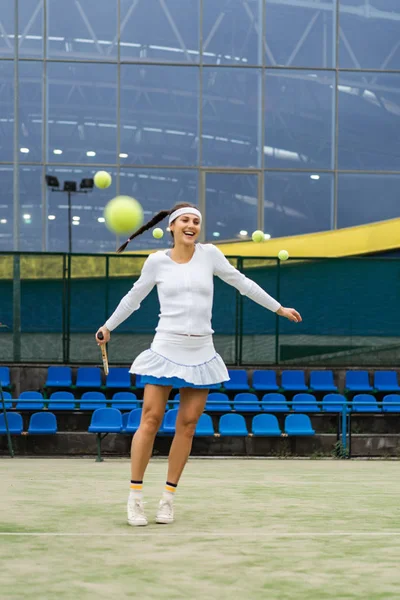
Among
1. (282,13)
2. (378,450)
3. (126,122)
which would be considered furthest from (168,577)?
(282,13)

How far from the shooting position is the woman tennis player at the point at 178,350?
15.3ft

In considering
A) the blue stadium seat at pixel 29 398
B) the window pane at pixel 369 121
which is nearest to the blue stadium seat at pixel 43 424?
the blue stadium seat at pixel 29 398

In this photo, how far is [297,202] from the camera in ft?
63.7

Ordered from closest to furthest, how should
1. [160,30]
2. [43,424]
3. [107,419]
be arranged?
[107,419]
[43,424]
[160,30]

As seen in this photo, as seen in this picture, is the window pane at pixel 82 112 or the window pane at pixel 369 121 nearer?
the window pane at pixel 82 112

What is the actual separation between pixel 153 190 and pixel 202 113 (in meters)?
1.99

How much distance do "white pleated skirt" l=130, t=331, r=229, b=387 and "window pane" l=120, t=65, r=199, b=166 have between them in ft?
48.3

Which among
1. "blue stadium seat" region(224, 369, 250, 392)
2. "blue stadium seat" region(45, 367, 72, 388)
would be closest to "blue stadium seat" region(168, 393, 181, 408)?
"blue stadium seat" region(224, 369, 250, 392)

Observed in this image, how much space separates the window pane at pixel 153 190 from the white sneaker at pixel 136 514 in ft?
47.9

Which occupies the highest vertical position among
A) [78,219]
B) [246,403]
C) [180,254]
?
[78,219]

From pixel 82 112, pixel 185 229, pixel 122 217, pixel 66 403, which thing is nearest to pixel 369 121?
pixel 82 112

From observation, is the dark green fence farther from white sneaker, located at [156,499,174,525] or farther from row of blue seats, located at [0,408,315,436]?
white sneaker, located at [156,499,174,525]

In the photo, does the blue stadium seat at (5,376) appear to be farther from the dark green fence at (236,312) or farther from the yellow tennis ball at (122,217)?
the yellow tennis ball at (122,217)

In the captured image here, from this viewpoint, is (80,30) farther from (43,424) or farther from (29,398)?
(43,424)
